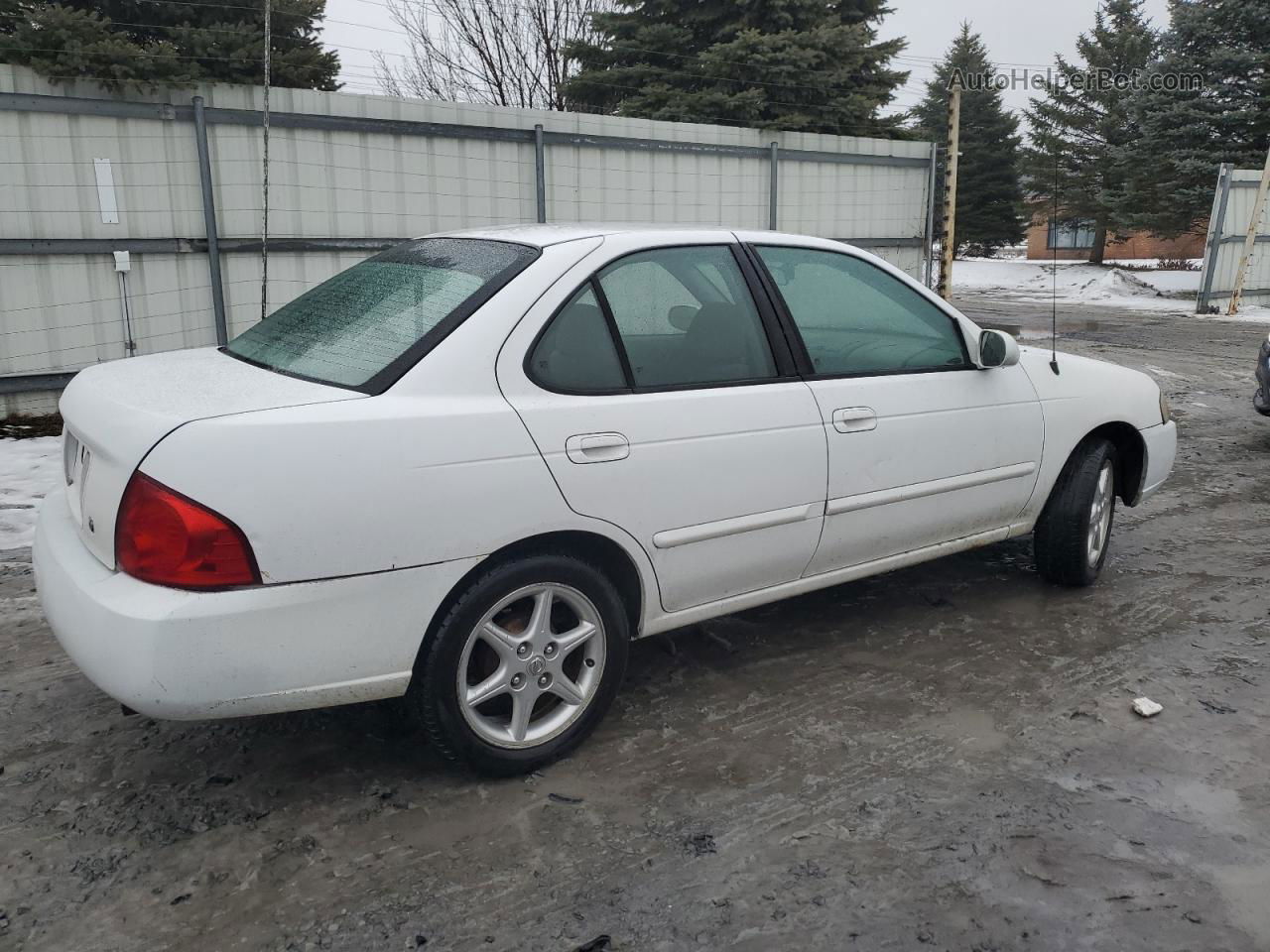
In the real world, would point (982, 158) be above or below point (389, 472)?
above

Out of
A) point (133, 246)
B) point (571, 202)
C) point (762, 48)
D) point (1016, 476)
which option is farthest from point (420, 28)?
point (1016, 476)

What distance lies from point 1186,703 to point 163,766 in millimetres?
3267

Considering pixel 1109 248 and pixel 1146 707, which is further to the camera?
pixel 1109 248

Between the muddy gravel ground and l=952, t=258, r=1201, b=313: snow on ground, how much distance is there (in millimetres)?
18343

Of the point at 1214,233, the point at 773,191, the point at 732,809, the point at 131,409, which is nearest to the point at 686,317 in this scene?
the point at 732,809

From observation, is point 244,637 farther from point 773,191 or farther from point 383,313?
point 773,191

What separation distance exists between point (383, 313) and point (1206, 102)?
26046 millimetres

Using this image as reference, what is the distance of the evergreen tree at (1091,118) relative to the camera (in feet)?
103

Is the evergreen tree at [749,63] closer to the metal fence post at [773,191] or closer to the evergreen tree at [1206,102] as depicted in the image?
the metal fence post at [773,191]

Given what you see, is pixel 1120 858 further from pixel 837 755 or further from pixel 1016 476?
pixel 1016 476

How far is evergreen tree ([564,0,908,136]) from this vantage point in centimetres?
1723

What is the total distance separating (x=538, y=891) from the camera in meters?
2.46

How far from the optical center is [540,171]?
955 centimetres

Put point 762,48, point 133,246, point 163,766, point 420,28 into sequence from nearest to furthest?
point 163,766 → point 133,246 → point 762,48 → point 420,28
